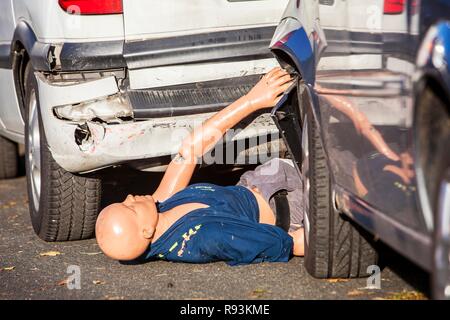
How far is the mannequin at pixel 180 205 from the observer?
184 inches

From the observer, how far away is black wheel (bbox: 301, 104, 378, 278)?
13.9 ft

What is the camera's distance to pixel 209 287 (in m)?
4.49

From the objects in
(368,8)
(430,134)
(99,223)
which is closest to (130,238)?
(99,223)

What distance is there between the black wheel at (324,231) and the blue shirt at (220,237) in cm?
33

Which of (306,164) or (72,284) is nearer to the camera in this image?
(306,164)

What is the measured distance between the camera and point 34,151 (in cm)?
562

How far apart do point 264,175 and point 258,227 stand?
46 centimetres

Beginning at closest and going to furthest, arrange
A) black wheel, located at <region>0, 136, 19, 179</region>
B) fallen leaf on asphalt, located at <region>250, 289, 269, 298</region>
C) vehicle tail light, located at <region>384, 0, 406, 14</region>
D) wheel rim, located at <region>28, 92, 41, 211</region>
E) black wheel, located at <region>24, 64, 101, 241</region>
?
vehicle tail light, located at <region>384, 0, 406, 14</region>
fallen leaf on asphalt, located at <region>250, 289, 269, 298</region>
black wheel, located at <region>24, 64, 101, 241</region>
wheel rim, located at <region>28, 92, 41, 211</region>
black wheel, located at <region>0, 136, 19, 179</region>

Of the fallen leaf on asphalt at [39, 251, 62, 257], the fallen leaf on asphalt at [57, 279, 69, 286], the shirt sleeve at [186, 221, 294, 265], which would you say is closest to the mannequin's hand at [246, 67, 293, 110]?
the shirt sleeve at [186, 221, 294, 265]

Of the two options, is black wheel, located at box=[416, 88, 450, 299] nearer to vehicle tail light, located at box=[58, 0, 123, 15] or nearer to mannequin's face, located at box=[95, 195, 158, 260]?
mannequin's face, located at box=[95, 195, 158, 260]

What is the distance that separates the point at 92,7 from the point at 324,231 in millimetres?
1630

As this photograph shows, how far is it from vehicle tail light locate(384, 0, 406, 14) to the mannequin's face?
1.87 metres

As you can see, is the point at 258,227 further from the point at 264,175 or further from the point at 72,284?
the point at 72,284

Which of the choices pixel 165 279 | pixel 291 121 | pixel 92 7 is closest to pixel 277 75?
→ pixel 291 121
